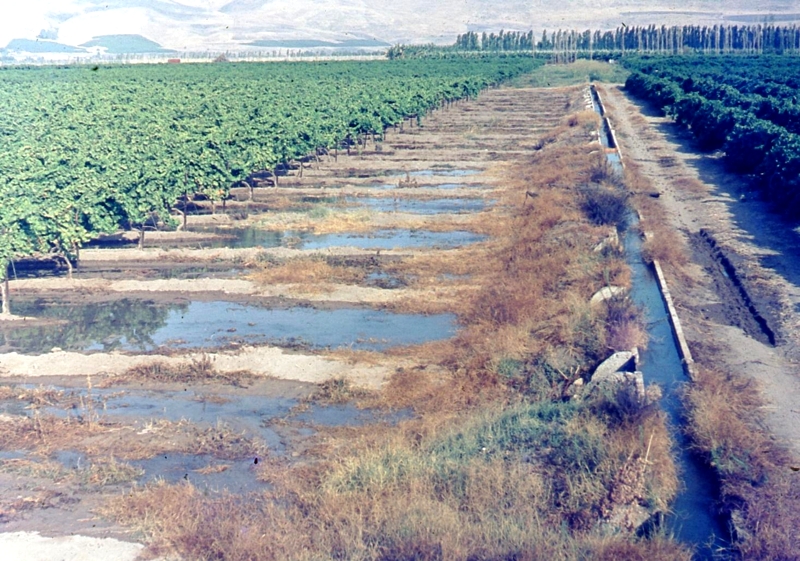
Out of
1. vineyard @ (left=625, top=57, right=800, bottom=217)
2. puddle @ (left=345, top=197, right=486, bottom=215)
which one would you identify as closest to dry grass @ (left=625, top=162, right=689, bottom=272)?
vineyard @ (left=625, top=57, right=800, bottom=217)

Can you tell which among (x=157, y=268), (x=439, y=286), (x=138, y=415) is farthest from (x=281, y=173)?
(x=138, y=415)

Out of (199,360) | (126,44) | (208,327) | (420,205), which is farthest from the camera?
(126,44)

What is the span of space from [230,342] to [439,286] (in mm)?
4938

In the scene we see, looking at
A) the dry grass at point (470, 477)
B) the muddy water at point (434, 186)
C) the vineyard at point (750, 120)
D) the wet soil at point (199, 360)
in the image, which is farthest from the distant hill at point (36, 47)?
the dry grass at point (470, 477)

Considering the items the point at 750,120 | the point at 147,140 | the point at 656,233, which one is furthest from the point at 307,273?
the point at 750,120

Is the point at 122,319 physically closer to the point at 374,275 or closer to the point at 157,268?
the point at 157,268

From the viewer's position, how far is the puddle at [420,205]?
1074 inches

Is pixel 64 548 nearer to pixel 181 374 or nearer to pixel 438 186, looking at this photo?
pixel 181 374

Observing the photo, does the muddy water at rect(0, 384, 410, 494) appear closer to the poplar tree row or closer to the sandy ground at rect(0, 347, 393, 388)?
the sandy ground at rect(0, 347, 393, 388)

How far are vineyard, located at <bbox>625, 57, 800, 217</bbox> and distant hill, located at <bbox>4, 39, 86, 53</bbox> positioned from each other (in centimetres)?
11496

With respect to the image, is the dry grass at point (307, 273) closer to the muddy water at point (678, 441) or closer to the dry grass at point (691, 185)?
the muddy water at point (678, 441)

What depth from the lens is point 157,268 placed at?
2091 cm

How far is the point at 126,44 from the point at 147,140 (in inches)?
6132

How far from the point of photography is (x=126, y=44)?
567ft
